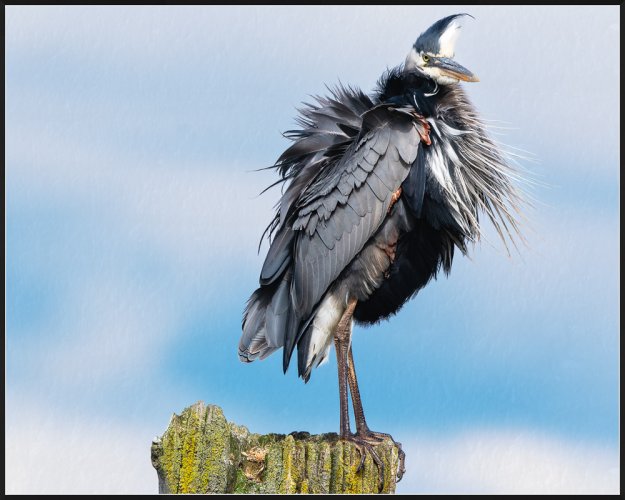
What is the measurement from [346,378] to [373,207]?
5.19 ft

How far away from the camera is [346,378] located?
29.1 feet

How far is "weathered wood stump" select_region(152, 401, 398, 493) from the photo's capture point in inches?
286

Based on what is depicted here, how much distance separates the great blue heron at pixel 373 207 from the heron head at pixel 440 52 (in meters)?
0.01

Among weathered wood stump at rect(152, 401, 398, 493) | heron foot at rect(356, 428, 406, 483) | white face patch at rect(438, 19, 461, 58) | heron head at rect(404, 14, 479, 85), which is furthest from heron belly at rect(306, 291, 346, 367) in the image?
white face patch at rect(438, 19, 461, 58)

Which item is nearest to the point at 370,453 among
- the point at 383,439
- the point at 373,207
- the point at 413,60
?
the point at 383,439

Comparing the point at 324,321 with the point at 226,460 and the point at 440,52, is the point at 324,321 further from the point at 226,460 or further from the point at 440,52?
the point at 440,52

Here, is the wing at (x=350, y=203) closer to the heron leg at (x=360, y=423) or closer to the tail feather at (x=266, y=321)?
the tail feather at (x=266, y=321)

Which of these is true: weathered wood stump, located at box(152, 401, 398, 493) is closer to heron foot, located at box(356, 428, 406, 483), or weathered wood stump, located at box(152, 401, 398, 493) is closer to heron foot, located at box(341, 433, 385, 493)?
heron foot, located at box(341, 433, 385, 493)

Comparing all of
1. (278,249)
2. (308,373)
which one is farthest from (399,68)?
(308,373)

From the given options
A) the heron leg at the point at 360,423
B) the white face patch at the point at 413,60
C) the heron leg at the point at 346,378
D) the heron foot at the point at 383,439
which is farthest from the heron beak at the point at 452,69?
the heron foot at the point at 383,439

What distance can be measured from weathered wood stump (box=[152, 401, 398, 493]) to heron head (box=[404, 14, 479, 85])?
3.80 m

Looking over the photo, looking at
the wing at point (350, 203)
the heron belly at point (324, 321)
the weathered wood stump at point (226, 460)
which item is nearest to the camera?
the weathered wood stump at point (226, 460)

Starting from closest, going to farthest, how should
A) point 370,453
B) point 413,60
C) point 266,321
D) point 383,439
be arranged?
1. point 370,453
2. point 383,439
3. point 266,321
4. point 413,60

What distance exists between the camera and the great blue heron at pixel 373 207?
8.84m
